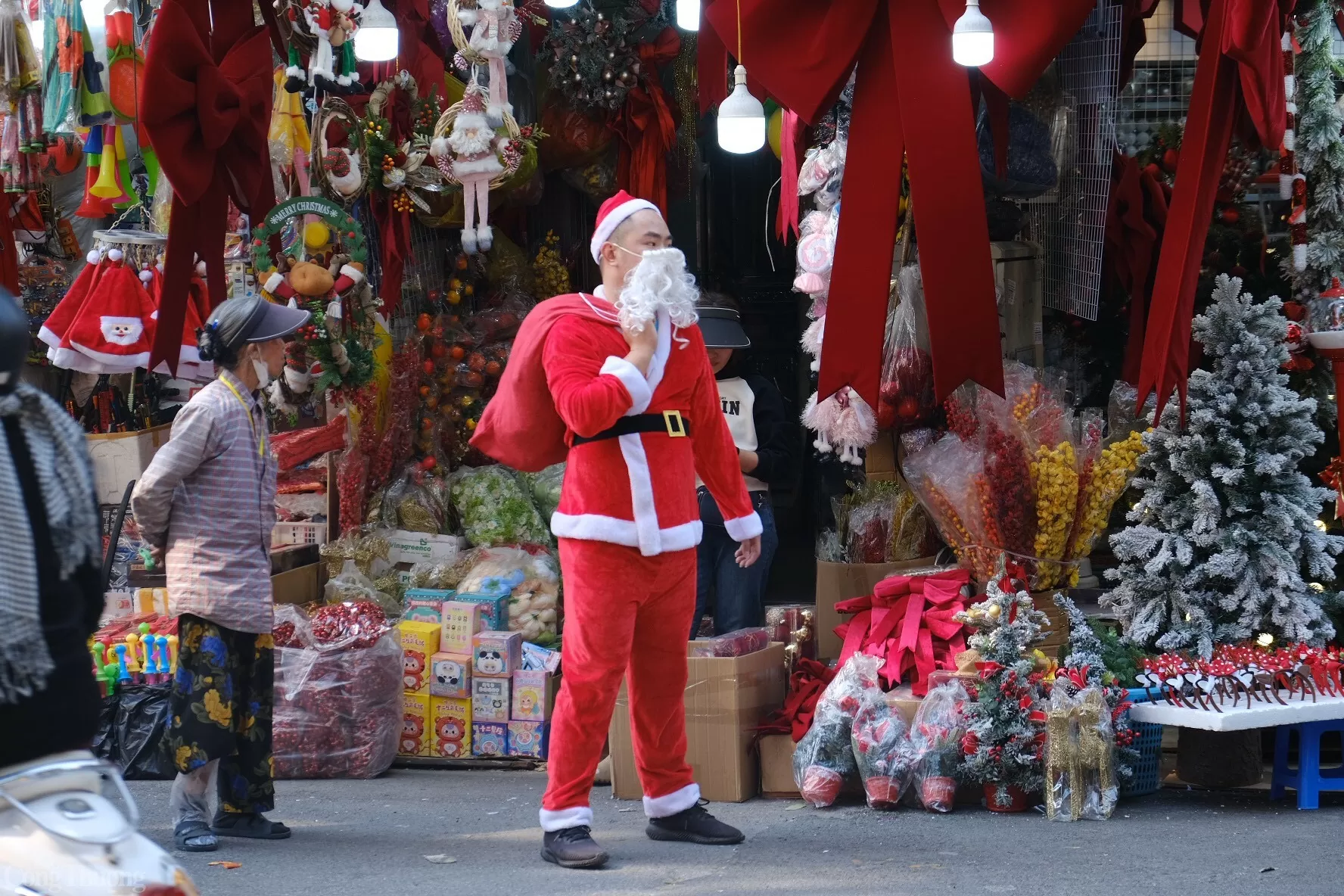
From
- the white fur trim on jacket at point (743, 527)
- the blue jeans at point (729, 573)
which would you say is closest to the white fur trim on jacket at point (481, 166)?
the blue jeans at point (729, 573)

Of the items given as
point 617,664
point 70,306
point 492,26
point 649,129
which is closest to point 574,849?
point 617,664

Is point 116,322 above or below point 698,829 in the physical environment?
above

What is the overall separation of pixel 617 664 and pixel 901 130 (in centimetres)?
208

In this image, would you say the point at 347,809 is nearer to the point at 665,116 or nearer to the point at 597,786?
the point at 597,786

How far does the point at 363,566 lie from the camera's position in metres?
6.98

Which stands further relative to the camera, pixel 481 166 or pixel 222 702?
pixel 481 166

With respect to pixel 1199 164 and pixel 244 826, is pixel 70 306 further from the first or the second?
pixel 1199 164

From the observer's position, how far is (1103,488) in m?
5.52

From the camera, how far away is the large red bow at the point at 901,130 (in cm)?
529

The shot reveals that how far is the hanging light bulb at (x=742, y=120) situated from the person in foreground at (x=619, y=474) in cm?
79

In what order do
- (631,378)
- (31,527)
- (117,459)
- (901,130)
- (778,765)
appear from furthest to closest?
(117,459) < (778,765) < (901,130) < (631,378) < (31,527)

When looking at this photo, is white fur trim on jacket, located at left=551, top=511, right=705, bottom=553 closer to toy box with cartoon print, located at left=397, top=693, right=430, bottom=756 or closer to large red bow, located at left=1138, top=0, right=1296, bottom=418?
large red bow, located at left=1138, top=0, right=1296, bottom=418

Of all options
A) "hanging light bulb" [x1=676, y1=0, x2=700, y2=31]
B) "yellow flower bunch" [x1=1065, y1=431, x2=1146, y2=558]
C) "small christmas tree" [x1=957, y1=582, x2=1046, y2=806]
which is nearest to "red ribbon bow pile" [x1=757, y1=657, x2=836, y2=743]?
"small christmas tree" [x1=957, y1=582, x2=1046, y2=806]

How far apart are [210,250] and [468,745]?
2.20 metres
